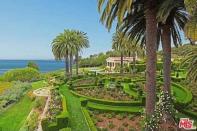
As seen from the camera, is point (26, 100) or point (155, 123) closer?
point (155, 123)

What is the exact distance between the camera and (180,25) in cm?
2389

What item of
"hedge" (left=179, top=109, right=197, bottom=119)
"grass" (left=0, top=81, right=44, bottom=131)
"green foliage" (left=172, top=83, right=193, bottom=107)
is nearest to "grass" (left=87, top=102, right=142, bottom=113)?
"green foliage" (left=172, top=83, right=193, bottom=107)

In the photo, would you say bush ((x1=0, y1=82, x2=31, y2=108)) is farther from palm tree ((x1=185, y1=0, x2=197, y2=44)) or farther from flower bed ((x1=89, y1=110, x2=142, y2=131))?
palm tree ((x1=185, y1=0, x2=197, y2=44))

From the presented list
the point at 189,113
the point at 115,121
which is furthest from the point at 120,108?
the point at 189,113

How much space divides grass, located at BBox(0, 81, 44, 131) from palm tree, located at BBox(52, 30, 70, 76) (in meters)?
20.2

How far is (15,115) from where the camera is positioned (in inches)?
1594

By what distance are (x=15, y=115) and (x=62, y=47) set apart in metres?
30.3

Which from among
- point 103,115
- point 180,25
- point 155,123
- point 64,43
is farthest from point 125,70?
point 155,123

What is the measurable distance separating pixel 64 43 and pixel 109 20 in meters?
48.2

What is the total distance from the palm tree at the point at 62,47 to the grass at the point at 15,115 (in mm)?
20241

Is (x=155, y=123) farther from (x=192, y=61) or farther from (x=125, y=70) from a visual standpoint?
(x=125, y=70)

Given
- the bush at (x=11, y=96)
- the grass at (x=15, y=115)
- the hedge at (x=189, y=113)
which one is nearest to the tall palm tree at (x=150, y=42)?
the hedge at (x=189, y=113)

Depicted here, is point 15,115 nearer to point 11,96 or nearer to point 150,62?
point 11,96

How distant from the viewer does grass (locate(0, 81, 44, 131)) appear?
34.7 metres
